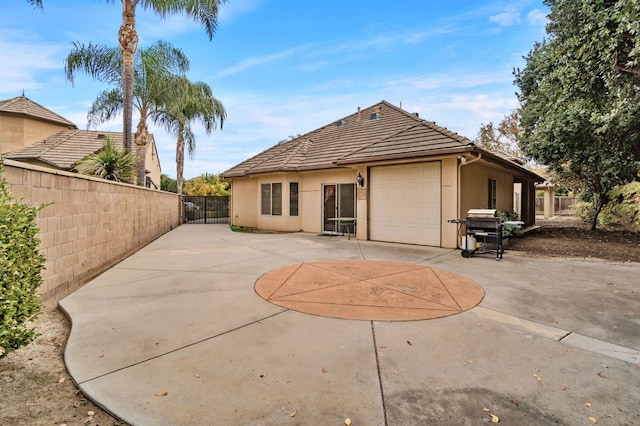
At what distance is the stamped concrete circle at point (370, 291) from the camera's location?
389 centimetres

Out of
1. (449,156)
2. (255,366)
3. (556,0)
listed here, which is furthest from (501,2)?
(255,366)

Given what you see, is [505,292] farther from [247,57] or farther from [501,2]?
[247,57]

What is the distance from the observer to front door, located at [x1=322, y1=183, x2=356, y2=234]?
476 inches

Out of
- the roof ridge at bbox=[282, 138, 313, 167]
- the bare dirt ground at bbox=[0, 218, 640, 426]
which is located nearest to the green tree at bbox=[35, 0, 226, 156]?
the roof ridge at bbox=[282, 138, 313, 167]

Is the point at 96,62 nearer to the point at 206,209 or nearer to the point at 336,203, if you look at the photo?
the point at 336,203

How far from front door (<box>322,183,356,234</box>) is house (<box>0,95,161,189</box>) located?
12.5 meters

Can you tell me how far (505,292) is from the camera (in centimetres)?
470

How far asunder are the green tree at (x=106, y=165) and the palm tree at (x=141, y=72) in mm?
4032

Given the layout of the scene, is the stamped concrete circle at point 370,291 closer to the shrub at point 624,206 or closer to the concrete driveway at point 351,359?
the concrete driveway at point 351,359

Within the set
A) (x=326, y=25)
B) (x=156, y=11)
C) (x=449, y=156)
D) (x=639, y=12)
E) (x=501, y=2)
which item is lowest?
(x=449, y=156)

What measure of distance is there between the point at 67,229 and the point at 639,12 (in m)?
12.6

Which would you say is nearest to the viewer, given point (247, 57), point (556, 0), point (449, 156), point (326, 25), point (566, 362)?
point (566, 362)

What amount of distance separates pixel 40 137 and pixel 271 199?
634 inches

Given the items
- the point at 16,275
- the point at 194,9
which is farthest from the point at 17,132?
the point at 16,275
